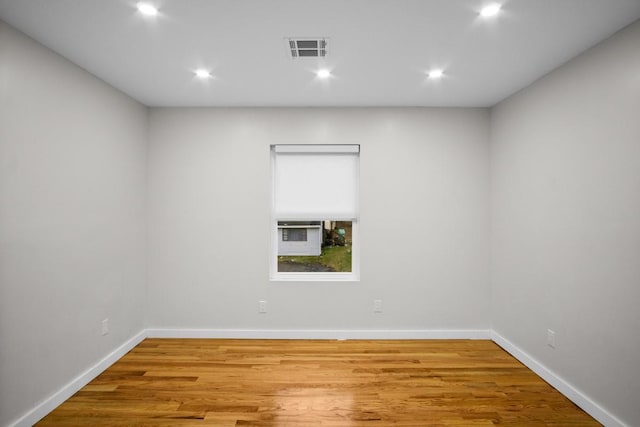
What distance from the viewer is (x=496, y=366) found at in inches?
118

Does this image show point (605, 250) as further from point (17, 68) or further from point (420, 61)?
point (17, 68)

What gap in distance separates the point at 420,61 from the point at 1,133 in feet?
9.77

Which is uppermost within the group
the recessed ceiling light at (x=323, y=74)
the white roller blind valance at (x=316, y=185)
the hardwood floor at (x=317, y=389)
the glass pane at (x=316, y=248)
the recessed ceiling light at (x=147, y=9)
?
the recessed ceiling light at (x=323, y=74)

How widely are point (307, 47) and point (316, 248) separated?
224 cm

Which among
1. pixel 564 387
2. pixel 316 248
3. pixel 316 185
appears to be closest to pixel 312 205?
pixel 316 185

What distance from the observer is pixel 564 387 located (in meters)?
2.55

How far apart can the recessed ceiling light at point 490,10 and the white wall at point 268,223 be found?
170cm

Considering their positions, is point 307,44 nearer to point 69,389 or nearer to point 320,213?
point 320,213

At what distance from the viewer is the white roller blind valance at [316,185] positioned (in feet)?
12.4

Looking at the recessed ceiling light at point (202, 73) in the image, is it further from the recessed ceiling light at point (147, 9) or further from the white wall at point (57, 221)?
the white wall at point (57, 221)

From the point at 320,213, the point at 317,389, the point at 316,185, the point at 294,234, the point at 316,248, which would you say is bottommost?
the point at 317,389

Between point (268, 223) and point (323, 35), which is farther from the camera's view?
point (268, 223)

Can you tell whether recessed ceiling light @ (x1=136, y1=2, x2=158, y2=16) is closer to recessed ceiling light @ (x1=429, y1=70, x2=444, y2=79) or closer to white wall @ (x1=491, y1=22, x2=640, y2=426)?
recessed ceiling light @ (x1=429, y1=70, x2=444, y2=79)

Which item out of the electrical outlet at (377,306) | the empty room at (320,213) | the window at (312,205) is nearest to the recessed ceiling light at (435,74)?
the empty room at (320,213)
